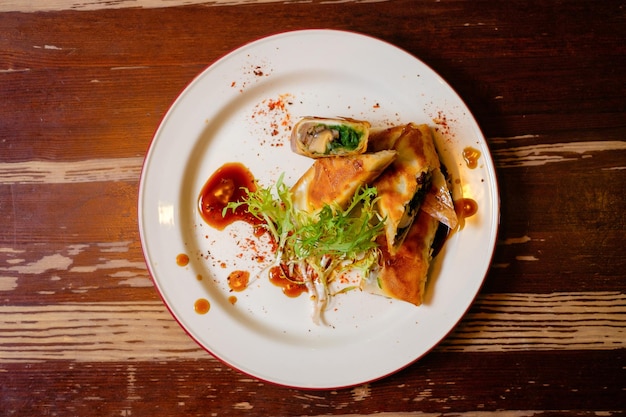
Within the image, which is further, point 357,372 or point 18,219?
point 18,219

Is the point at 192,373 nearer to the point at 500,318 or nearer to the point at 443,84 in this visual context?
the point at 500,318

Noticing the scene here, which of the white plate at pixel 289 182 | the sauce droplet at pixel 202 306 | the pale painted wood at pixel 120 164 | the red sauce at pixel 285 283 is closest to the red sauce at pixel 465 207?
the white plate at pixel 289 182

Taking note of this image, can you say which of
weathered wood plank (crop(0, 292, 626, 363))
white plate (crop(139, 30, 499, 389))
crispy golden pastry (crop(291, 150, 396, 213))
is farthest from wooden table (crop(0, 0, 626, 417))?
crispy golden pastry (crop(291, 150, 396, 213))

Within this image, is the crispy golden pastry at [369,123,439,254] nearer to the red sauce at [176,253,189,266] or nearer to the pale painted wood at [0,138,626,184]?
the pale painted wood at [0,138,626,184]

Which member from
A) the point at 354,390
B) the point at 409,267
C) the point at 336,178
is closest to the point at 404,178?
the point at 336,178

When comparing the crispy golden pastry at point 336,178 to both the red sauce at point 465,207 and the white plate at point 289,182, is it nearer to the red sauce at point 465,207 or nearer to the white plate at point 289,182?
the white plate at point 289,182

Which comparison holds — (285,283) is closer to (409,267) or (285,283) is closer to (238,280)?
(238,280)

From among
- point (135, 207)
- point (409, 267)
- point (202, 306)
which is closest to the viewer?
point (409, 267)

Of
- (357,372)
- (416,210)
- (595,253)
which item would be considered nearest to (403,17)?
(416,210)
